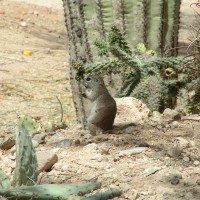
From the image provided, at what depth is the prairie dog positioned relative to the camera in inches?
140

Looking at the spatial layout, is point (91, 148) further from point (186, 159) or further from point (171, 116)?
point (171, 116)

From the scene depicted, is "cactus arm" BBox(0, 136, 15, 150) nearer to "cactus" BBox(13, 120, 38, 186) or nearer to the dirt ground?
the dirt ground

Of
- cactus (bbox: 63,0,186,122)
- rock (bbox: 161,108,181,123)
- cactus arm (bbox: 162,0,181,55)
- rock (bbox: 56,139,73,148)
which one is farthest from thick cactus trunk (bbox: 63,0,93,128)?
rock (bbox: 56,139,73,148)

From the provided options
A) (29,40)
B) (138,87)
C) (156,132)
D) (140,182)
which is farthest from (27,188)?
(29,40)

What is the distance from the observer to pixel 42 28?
10.3 metres

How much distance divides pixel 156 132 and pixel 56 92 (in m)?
3.27

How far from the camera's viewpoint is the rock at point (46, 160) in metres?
2.91

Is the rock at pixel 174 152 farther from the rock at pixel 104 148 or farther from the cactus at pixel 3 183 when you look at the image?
the cactus at pixel 3 183

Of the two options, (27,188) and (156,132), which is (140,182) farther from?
(156,132)

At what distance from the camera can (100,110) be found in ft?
11.7

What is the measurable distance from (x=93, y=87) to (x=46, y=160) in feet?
2.72

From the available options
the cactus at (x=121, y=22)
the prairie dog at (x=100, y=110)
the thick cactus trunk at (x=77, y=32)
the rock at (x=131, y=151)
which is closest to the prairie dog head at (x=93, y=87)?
the prairie dog at (x=100, y=110)

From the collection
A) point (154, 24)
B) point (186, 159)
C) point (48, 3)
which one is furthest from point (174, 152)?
point (48, 3)

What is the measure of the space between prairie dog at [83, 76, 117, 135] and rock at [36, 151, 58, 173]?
0.60 metres
